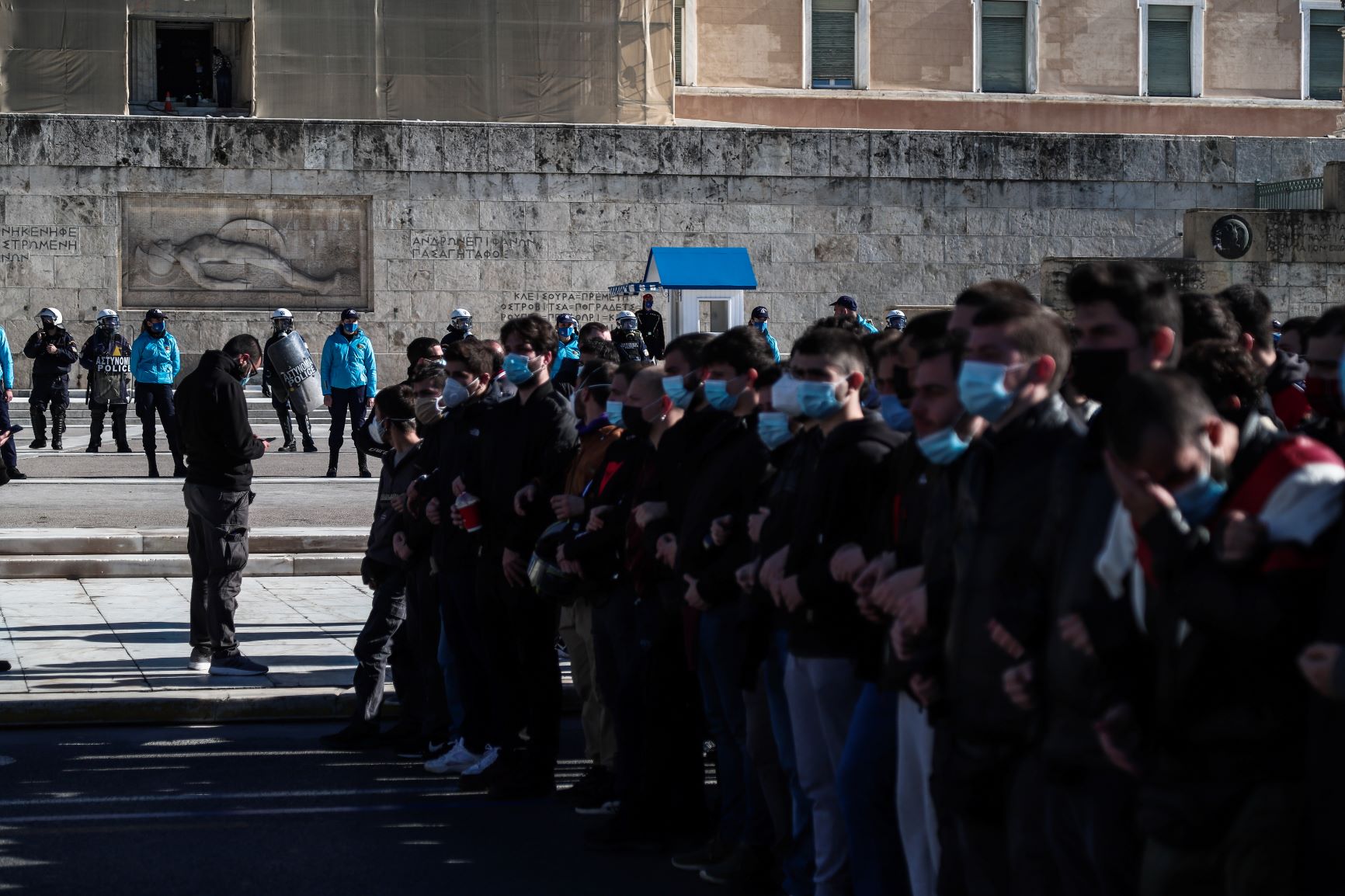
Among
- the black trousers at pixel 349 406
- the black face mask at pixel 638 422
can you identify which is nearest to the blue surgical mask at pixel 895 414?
the black face mask at pixel 638 422

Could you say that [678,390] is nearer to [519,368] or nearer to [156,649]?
[519,368]

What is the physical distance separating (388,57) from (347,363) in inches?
506

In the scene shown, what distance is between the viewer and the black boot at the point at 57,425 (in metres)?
19.9

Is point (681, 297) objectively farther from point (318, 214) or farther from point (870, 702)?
point (870, 702)

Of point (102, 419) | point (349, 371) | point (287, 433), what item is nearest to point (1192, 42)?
point (287, 433)

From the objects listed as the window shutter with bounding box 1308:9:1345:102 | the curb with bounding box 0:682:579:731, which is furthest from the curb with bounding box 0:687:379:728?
the window shutter with bounding box 1308:9:1345:102

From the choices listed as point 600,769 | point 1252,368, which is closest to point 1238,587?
point 1252,368

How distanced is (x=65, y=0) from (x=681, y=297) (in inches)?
514

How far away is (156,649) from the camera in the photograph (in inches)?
400

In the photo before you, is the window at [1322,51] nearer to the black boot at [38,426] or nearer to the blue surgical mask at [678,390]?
the black boot at [38,426]

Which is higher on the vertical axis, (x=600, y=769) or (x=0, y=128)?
(x=0, y=128)

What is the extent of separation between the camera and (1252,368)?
4.25 m

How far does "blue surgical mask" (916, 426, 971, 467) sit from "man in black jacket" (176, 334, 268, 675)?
18.4 ft

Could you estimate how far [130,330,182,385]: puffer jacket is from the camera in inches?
754
